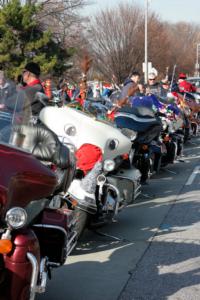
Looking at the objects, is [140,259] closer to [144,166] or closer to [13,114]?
[13,114]

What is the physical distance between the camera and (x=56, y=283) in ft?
17.1

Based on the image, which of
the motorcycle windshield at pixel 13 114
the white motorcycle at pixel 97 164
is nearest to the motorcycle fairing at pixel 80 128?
the white motorcycle at pixel 97 164

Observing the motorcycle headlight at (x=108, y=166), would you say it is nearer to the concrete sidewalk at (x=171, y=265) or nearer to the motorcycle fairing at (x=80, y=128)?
the motorcycle fairing at (x=80, y=128)

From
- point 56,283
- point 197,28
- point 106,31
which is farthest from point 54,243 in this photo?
point 197,28

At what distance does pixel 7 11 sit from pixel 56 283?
2546cm

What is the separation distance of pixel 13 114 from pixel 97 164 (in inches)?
82.2

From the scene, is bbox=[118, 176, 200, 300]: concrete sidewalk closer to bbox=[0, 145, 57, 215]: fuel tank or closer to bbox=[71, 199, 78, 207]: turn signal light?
bbox=[71, 199, 78, 207]: turn signal light

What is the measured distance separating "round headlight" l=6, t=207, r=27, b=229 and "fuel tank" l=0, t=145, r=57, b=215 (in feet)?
0.19

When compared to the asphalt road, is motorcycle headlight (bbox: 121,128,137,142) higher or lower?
higher

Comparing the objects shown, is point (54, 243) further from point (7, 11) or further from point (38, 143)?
point (7, 11)

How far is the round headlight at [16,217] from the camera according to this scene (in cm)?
338

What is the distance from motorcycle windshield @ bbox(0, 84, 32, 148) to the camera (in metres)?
4.00

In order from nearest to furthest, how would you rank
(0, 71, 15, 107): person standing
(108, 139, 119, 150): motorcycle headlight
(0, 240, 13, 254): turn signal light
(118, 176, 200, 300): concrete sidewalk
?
(0, 240, 13, 254): turn signal light
(0, 71, 15, 107): person standing
(118, 176, 200, 300): concrete sidewalk
(108, 139, 119, 150): motorcycle headlight

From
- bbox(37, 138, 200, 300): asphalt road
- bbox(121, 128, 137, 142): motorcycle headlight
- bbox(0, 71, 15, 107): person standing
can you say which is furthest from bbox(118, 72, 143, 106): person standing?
bbox(0, 71, 15, 107): person standing
